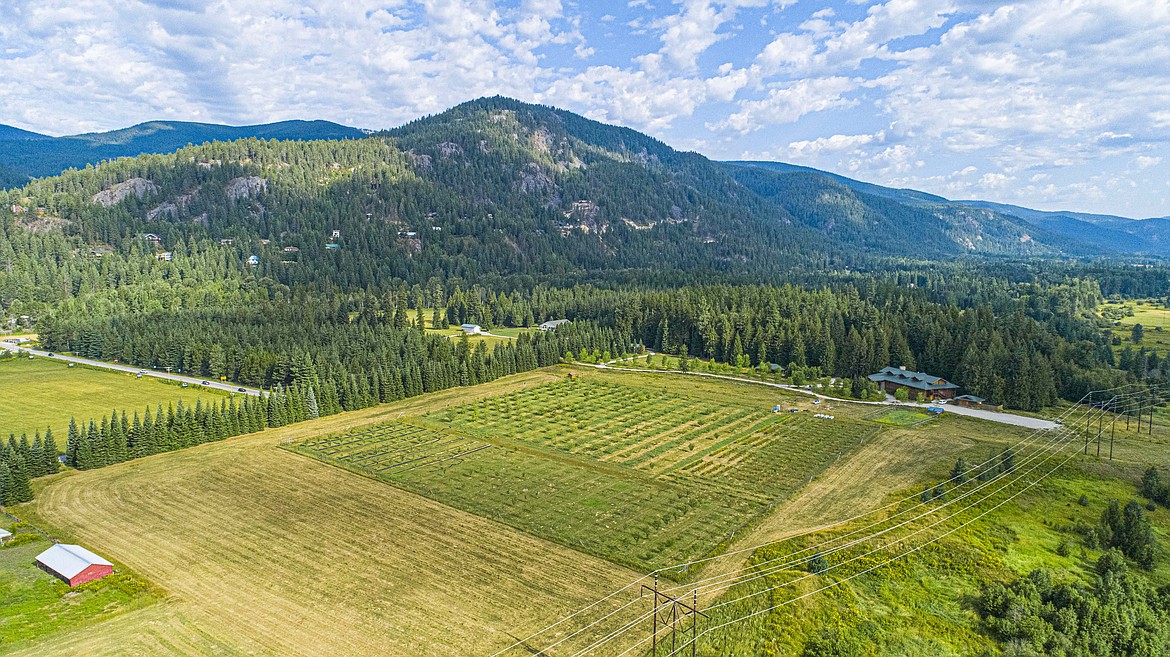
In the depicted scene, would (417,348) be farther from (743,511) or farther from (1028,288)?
(1028,288)

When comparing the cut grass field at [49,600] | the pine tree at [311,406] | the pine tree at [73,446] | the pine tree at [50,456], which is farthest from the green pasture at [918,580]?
the pine tree at [50,456]

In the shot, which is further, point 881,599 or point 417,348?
point 417,348

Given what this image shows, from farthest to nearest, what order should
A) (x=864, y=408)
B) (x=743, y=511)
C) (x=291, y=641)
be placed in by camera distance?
Result: 1. (x=864, y=408)
2. (x=743, y=511)
3. (x=291, y=641)

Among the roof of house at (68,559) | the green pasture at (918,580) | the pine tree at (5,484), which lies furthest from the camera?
the pine tree at (5,484)

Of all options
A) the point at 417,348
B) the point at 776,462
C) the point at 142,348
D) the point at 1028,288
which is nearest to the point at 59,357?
the point at 142,348

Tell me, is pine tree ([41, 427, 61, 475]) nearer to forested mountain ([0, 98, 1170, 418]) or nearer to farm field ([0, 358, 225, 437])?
farm field ([0, 358, 225, 437])

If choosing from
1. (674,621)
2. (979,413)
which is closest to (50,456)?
(674,621)

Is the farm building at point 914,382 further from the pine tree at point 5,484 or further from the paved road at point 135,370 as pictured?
the pine tree at point 5,484
